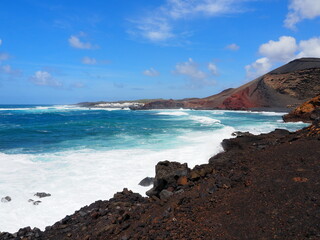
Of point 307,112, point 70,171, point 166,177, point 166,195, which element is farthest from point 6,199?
point 307,112

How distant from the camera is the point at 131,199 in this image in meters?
7.50

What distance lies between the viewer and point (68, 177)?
36.6 feet

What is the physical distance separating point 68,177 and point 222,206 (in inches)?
319

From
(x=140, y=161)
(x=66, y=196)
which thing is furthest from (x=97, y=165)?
(x=66, y=196)

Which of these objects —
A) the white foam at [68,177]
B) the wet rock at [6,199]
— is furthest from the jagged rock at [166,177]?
the wet rock at [6,199]

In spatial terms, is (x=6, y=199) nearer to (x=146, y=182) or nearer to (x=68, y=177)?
(x=68, y=177)

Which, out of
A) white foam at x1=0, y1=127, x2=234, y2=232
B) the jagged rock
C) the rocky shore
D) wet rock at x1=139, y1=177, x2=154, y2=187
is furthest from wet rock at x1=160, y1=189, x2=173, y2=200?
wet rock at x1=139, y1=177, x2=154, y2=187

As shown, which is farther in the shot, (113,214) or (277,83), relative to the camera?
(277,83)

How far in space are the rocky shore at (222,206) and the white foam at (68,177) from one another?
1679 mm

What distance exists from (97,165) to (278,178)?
9.32 m

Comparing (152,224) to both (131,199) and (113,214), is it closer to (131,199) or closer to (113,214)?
(113,214)

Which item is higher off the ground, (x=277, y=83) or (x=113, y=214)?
(x=277, y=83)

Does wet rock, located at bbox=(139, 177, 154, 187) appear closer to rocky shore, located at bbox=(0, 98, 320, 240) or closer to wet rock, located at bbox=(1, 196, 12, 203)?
rocky shore, located at bbox=(0, 98, 320, 240)

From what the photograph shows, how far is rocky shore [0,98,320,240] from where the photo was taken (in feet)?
14.1
